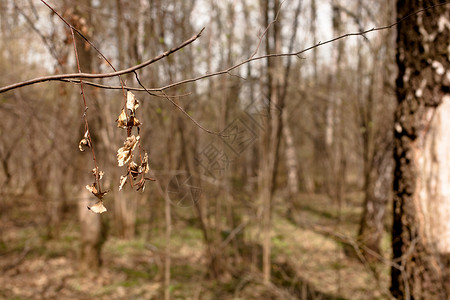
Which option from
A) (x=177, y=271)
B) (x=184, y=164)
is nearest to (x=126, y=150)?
(x=184, y=164)

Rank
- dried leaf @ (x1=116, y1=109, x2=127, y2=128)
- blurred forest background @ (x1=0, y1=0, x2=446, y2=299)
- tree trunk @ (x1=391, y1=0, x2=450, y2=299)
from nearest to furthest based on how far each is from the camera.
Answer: dried leaf @ (x1=116, y1=109, x2=127, y2=128) → tree trunk @ (x1=391, y1=0, x2=450, y2=299) → blurred forest background @ (x1=0, y1=0, x2=446, y2=299)

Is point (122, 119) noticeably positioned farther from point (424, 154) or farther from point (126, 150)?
point (424, 154)

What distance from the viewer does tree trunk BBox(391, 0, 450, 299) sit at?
7.25ft

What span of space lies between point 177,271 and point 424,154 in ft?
13.7

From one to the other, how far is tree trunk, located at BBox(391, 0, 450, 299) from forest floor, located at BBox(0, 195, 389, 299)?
944 mm

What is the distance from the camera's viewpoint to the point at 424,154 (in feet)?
7.48

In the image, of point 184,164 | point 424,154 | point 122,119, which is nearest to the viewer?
point 122,119

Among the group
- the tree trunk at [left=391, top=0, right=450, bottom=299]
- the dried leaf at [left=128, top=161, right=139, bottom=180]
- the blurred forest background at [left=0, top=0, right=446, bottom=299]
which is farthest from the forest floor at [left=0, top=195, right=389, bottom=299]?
the dried leaf at [left=128, top=161, right=139, bottom=180]

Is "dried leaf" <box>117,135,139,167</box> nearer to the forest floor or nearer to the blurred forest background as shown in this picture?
the blurred forest background

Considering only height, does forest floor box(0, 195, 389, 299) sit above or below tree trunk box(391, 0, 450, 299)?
below

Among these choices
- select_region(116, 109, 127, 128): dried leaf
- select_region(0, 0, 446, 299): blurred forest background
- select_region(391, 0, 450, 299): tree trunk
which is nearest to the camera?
select_region(116, 109, 127, 128): dried leaf

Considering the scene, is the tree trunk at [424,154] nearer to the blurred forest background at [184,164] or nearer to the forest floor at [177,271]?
the blurred forest background at [184,164]

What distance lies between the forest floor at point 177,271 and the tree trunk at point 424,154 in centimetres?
94

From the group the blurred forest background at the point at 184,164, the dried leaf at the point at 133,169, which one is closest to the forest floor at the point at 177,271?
the blurred forest background at the point at 184,164
